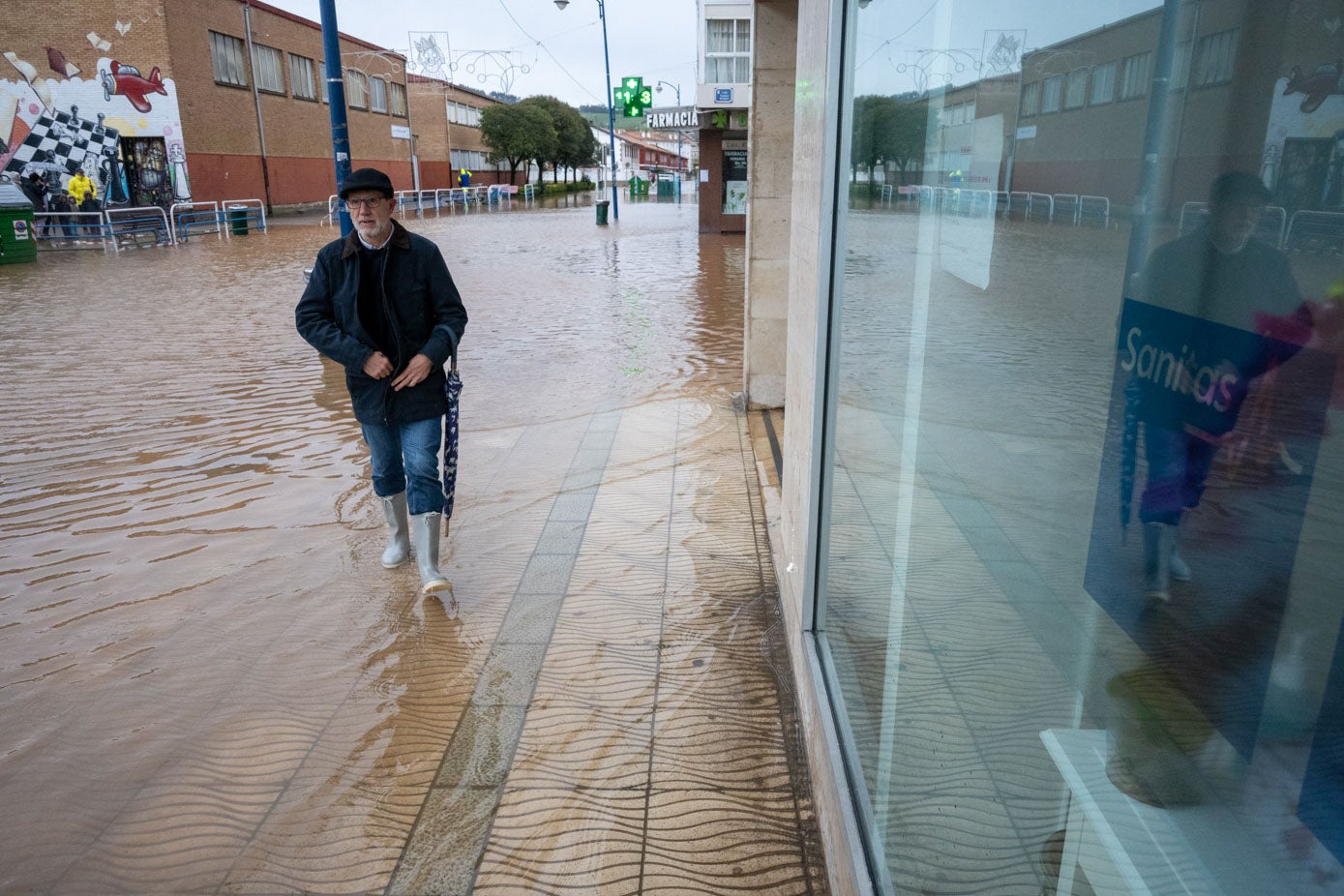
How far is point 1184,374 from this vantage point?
0.98 meters

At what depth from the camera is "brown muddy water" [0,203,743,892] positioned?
289 centimetres

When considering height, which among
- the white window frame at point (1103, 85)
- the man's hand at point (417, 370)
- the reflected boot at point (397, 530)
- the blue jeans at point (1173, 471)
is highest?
the white window frame at point (1103, 85)

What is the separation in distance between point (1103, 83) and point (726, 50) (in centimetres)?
2539

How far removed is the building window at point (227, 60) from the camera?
106 ft

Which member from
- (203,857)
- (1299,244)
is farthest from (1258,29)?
(203,857)

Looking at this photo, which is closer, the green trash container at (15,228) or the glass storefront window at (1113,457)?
the glass storefront window at (1113,457)

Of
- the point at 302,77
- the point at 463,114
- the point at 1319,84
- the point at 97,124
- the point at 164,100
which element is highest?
the point at 302,77

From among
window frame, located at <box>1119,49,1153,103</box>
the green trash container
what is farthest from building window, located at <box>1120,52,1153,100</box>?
the green trash container

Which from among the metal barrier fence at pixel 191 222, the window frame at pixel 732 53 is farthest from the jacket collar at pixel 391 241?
the metal barrier fence at pixel 191 222

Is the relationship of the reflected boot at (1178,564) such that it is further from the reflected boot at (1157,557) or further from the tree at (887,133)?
the tree at (887,133)

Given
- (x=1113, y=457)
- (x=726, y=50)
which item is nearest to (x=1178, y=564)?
(x=1113, y=457)

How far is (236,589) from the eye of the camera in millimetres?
4520

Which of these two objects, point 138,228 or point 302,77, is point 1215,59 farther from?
point 302,77

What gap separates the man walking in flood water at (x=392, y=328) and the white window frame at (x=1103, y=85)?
3.40 metres
